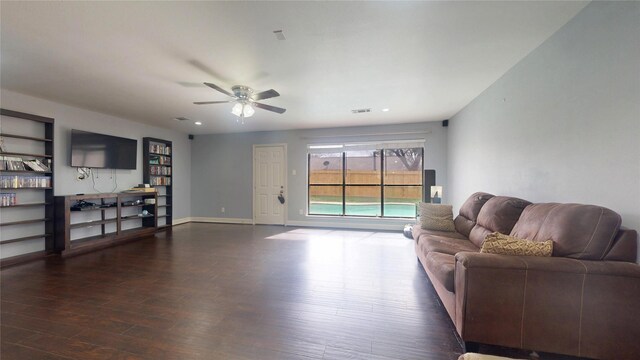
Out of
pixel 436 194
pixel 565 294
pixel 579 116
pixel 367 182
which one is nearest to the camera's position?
pixel 565 294

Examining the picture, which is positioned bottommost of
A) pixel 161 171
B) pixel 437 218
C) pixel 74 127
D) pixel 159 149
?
pixel 437 218

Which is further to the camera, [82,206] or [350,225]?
[350,225]

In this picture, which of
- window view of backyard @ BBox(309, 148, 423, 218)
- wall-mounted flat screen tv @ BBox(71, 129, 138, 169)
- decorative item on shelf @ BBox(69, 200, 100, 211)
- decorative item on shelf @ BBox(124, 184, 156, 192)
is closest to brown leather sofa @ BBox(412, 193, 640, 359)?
window view of backyard @ BBox(309, 148, 423, 218)

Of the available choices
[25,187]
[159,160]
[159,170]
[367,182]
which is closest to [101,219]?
[25,187]

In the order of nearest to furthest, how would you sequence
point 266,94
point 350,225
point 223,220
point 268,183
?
1. point 266,94
2. point 350,225
3. point 268,183
4. point 223,220

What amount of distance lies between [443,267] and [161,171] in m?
6.46

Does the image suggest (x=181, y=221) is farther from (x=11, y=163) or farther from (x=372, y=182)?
(x=372, y=182)

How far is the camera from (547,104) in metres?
2.29

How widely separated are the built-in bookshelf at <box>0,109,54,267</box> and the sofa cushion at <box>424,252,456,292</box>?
18.0 ft

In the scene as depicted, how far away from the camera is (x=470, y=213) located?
3.26m

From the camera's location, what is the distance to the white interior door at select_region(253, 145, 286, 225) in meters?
6.64

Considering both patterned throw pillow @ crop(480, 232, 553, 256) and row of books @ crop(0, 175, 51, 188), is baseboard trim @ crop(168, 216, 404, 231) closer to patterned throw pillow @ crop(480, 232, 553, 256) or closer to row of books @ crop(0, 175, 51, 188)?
row of books @ crop(0, 175, 51, 188)

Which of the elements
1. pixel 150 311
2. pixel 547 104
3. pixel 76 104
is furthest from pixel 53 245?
pixel 547 104

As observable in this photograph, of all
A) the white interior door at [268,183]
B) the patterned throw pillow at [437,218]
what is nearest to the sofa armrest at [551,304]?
the patterned throw pillow at [437,218]
